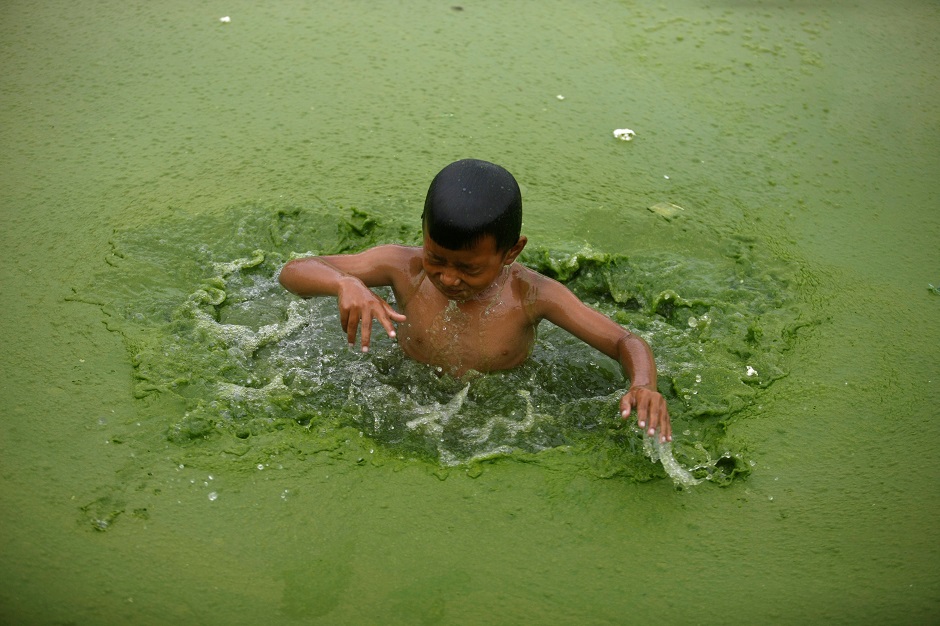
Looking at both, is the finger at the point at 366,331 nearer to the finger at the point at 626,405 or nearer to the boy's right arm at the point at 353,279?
the boy's right arm at the point at 353,279

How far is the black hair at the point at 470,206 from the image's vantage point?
1976mm

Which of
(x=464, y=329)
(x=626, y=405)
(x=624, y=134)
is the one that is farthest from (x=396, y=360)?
(x=624, y=134)

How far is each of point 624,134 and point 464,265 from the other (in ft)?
4.71

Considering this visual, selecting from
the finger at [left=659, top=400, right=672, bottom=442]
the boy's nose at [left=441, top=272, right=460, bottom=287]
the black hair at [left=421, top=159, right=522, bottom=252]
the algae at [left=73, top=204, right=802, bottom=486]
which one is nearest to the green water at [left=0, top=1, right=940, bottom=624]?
the algae at [left=73, top=204, right=802, bottom=486]

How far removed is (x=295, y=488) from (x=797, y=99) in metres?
2.59

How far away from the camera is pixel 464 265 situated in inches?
81.4

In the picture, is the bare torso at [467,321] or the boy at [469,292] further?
the bare torso at [467,321]

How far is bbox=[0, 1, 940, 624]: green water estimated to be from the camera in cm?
183

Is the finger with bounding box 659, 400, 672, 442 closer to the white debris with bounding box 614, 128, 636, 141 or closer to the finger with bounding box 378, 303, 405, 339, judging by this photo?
the finger with bounding box 378, 303, 405, 339

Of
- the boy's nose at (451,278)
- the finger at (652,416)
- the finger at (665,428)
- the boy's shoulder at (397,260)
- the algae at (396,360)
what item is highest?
the boy's nose at (451,278)

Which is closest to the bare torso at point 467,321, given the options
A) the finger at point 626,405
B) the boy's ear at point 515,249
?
the boy's ear at point 515,249

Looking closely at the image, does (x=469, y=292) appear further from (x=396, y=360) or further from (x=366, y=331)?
(x=396, y=360)

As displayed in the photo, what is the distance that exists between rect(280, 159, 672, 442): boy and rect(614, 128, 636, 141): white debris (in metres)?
1.12

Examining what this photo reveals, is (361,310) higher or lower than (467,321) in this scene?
higher
